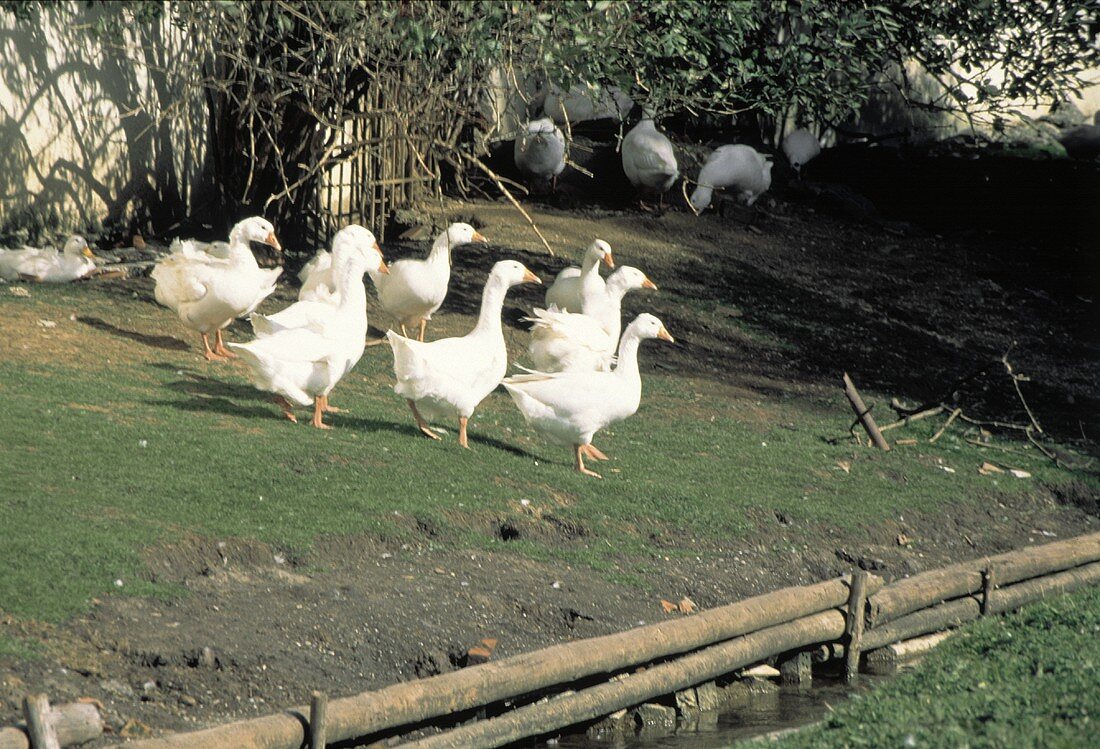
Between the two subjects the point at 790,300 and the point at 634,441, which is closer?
the point at 634,441

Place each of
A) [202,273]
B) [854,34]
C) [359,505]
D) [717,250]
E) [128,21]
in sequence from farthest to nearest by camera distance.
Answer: [717,250], [854,34], [128,21], [202,273], [359,505]

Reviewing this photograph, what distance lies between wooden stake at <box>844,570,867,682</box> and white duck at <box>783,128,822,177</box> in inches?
579

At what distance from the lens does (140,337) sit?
10703 millimetres

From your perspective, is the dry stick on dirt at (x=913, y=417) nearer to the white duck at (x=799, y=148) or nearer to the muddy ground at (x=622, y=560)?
the muddy ground at (x=622, y=560)

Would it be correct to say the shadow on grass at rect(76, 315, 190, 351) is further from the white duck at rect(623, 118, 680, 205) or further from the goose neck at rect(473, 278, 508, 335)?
the white duck at rect(623, 118, 680, 205)

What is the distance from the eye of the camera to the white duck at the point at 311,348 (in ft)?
27.4

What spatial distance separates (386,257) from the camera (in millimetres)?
14352

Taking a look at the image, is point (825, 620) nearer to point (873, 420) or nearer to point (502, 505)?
point (502, 505)

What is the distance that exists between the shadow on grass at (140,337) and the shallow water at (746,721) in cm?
574

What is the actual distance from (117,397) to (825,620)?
4.82 m

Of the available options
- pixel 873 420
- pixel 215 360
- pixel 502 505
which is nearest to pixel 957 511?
pixel 873 420

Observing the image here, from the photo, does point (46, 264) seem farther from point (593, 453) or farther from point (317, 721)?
point (317, 721)

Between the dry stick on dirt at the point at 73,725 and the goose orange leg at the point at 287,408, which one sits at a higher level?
the dry stick on dirt at the point at 73,725

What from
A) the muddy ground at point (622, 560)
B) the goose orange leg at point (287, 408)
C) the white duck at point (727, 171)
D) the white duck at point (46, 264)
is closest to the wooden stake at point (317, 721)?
the muddy ground at point (622, 560)
